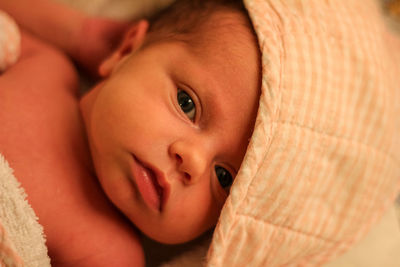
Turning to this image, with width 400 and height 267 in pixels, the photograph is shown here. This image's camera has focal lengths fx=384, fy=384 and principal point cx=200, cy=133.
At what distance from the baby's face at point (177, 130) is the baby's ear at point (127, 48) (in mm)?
180

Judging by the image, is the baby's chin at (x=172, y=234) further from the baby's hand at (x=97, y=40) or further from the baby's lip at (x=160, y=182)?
the baby's hand at (x=97, y=40)

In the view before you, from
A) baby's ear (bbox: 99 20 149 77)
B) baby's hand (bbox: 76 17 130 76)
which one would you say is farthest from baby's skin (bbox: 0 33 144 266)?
baby's hand (bbox: 76 17 130 76)

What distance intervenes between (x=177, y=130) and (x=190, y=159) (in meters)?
0.08

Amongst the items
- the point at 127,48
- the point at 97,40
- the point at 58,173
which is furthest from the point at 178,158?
the point at 97,40

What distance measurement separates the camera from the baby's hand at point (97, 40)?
4.11 feet

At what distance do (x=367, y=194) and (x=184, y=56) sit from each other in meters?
0.57

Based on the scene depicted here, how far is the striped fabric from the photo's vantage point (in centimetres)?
80

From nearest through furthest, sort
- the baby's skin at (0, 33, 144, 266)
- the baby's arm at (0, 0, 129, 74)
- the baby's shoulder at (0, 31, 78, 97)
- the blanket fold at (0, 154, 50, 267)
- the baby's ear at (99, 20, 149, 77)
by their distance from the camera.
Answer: the blanket fold at (0, 154, 50, 267) < the baby's skin at (0, 33, 144, 266) < the baby's shoulder at (0, 31, 78, 97) < the baby's ear at (99, 20, 149, 77) < the baby's arm at (0, 0, 129, 74)

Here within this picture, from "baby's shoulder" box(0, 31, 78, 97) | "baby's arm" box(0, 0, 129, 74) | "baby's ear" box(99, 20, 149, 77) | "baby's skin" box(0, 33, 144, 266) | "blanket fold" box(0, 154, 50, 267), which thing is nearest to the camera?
"blanket fold" box(0, 154, 50, 267)

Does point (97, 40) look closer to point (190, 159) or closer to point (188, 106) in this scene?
point (188, 106)

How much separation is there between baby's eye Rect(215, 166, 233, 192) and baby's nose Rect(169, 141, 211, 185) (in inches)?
2.3

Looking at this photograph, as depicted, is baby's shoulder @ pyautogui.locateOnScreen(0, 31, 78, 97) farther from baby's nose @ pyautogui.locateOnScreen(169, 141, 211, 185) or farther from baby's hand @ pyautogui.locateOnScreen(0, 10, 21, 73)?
baby's nose @ pyautogui.locateOnScreen(169, 141, 211, 185)

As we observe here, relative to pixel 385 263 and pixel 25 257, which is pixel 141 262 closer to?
pixel 25 257

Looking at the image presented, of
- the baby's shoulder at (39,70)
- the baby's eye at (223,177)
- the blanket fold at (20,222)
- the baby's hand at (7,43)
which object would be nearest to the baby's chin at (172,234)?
the baby's eye at (223,177)
